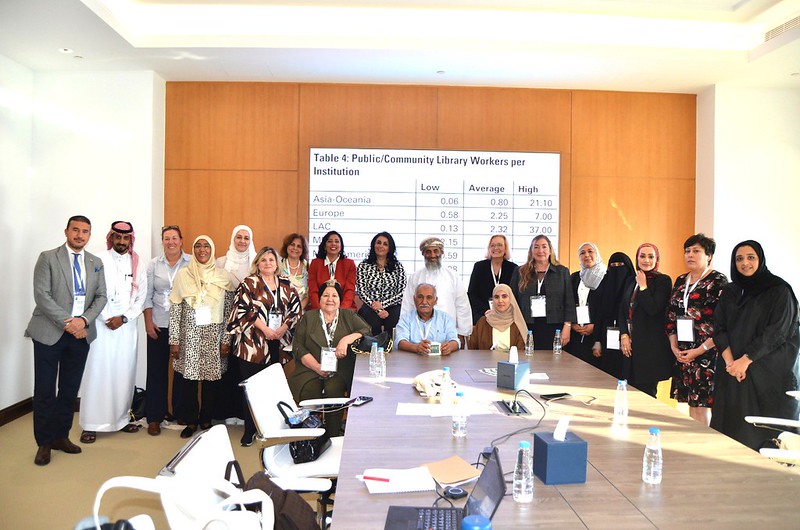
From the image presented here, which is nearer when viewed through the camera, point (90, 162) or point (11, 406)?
point (11, 406)

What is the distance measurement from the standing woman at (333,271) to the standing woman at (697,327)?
2784 millimetres

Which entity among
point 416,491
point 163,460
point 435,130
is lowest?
point 163,460

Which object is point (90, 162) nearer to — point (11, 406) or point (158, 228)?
point (158, 228)

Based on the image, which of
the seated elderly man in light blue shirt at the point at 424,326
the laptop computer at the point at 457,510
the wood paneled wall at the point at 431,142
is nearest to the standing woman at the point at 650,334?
the seated elderly man in light blue shirt at the point at 424,326

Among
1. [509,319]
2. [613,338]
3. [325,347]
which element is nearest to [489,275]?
[509,319]

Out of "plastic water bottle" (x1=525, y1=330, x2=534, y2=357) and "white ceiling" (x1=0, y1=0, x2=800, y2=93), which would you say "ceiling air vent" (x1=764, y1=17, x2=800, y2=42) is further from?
"plastic water bottle" (x1=525, y1=330, x2=534, y2=357)

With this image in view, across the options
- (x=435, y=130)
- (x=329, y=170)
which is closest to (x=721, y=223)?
(x=435, y=130)

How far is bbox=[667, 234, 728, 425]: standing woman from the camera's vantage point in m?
4.37

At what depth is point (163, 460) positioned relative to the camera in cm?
461

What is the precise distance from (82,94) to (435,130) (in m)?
3.76

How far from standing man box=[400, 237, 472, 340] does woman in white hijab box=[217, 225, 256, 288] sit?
159 centimetres

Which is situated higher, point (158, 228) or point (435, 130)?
point (435, 130)

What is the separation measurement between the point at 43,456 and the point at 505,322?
12.4 ft

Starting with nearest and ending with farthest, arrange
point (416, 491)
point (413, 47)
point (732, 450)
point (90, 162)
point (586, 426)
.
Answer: point (416, 491)
point (732, 450)
point (586, 426)
point (413, 47)
point (90, 162)
